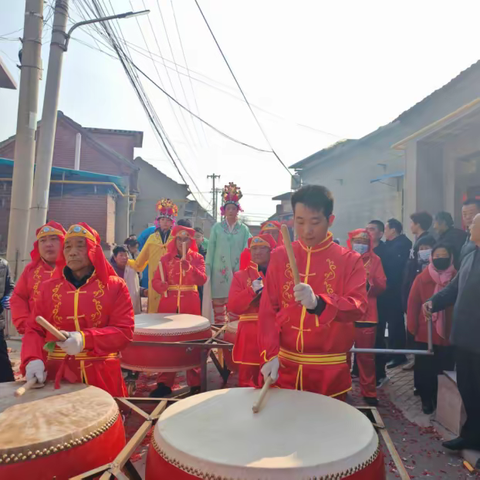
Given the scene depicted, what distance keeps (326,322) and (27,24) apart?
24.2 feet

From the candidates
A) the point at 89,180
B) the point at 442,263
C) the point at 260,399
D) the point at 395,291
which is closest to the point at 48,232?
the point at 260,399

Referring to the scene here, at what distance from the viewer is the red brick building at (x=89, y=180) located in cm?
1416

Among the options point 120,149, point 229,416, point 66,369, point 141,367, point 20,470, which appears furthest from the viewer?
point 120,149

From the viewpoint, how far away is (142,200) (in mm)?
26531

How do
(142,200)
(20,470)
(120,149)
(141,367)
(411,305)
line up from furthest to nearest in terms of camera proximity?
1. (142,200)
2. (120,149)
3. (411,305)
4. (141,367)
5. (20,470)

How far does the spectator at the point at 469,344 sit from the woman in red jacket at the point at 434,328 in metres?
0.83

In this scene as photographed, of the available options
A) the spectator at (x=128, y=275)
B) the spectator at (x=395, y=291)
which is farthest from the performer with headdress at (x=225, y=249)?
the spectator at (x=395, y=291)

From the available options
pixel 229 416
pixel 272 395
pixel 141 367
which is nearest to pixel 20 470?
pixel 229 416

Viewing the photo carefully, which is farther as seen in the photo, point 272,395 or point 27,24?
point 27,24

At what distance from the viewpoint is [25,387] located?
217 centimetres

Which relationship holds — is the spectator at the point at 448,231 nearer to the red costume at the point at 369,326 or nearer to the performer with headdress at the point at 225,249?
the red costume at the point at 369,326

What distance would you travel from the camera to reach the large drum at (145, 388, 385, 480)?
1.42 meters

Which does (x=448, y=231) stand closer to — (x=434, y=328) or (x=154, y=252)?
(x=434, y=328)

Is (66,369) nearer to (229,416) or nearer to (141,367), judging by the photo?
(229,416)
